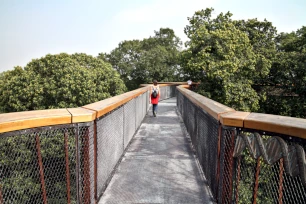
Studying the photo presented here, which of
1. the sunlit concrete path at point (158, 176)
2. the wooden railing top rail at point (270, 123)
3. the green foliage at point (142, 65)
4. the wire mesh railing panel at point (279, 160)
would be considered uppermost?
the green foliage at point (142, 65)

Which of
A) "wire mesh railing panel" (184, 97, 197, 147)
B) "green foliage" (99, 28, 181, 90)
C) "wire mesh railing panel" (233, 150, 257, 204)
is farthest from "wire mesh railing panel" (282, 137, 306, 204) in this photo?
"green foliage" (99, 28, 181, 90)

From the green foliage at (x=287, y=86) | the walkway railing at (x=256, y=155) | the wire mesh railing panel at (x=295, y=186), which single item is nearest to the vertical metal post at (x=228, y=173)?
the walkway railing at (x=256, y=155)

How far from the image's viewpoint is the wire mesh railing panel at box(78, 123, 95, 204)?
2.81m

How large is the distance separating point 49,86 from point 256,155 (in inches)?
555

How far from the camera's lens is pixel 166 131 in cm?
793

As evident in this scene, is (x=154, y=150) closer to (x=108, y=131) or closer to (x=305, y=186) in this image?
(x=108, y=131)

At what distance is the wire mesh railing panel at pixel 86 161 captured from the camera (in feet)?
9.23

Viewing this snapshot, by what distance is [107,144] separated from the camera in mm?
3836

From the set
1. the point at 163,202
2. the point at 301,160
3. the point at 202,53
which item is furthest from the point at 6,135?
the point at 202,53

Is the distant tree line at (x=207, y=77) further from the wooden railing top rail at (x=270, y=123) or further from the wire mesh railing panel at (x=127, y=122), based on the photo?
the wooden railing top rail at (x=270, y=123)

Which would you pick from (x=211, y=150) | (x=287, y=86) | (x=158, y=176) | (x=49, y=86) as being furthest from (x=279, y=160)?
(x=287, y=86)

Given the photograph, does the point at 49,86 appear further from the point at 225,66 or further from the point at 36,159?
the point at 36,159

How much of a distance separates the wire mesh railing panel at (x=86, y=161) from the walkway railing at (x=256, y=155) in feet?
5.22

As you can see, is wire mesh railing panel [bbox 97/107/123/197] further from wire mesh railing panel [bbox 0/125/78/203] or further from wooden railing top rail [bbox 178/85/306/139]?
wooden railing top rail [bbox 178/85/306/139]
